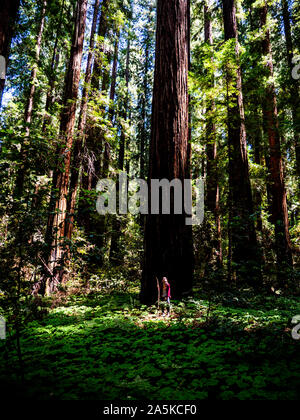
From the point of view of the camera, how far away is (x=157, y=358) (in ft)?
7.96

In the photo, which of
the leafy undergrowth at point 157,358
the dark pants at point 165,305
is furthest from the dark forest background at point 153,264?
the dark pants at point 165,305

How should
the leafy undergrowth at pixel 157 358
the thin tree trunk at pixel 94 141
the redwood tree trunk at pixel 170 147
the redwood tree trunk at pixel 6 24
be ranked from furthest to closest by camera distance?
the thin tree trunk at pixel 94 141, the redwood tree trunk at pixel 170 147, the redwood tree trunk at pixel 6 24, the leafy undergrowth at pixel 157 358

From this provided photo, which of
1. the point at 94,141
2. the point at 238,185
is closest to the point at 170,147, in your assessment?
the point at 238,185

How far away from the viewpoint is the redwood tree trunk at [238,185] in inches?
248

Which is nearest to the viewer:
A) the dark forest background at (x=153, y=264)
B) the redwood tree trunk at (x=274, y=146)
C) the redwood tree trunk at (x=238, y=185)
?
the dark forest background at (x=153, y=264)

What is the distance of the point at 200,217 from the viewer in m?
8.06

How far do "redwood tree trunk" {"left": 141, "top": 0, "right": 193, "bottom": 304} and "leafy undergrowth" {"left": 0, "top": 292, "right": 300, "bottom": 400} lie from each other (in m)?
0.65

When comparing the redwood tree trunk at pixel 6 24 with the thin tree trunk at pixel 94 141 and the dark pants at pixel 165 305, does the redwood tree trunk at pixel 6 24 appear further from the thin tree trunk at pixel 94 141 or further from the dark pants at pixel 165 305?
the dark pants at pixel 165 305

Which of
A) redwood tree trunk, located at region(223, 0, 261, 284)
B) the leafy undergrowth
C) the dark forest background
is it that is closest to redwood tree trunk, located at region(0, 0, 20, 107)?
the dark forest background

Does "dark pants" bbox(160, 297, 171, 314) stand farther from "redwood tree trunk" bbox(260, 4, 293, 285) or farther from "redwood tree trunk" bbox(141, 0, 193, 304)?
"redwood tree trunk" bbox(260, 4, 293, 285)

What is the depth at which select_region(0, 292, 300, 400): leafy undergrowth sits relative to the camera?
1.79 meters

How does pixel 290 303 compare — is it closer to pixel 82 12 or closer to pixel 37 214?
pixel 37 214

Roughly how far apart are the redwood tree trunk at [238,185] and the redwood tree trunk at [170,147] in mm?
2133
